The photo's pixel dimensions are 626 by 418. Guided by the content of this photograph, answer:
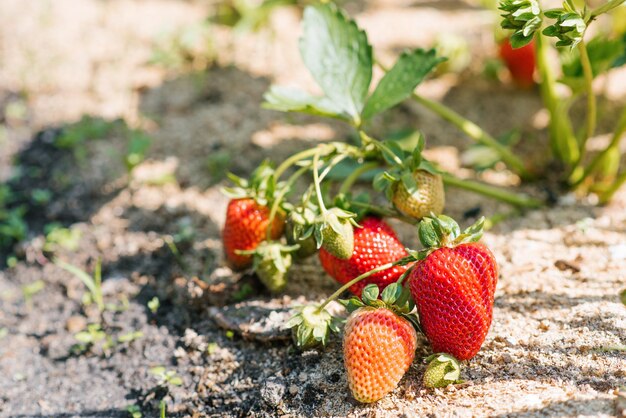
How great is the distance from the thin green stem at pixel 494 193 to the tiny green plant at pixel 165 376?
974mm

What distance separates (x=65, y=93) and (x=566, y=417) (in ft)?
7.74

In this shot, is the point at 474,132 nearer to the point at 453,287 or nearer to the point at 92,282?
the point at 453,287

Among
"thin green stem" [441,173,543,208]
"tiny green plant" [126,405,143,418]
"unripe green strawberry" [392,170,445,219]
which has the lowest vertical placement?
"tiny green plant" [126,405,143,418]

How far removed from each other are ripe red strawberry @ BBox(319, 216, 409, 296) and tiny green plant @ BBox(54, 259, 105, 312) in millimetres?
772

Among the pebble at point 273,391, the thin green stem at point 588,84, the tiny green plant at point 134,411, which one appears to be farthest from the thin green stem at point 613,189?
the tiny green plant at point 134,411

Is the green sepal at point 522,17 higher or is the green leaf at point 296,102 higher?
the green sepal at point 522,17

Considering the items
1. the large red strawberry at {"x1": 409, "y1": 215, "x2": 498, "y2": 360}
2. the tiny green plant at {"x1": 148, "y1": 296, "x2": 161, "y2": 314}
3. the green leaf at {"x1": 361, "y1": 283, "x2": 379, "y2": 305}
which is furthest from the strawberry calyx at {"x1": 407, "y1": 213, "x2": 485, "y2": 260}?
the tiny green plant at {"x1": 148, "y1": 296, "x2": 161, "y2": 314}

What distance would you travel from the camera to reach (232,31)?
316 cm

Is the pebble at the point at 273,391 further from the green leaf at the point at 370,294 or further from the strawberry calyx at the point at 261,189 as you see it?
the strawberry calyx at the point at 261,189

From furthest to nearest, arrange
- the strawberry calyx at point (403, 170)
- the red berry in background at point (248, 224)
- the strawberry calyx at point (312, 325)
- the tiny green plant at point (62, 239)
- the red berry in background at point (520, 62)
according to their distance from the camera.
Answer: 1. the red berry in background at point (520, 62)
2. the tiny green plant at point (62, 239)
3. the red berry in background at point (248, 224)
4. the strawberry calyx at point (403, 170)
5. the strawberry calyx at point (312, 325)

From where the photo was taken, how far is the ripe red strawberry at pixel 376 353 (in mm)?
1548

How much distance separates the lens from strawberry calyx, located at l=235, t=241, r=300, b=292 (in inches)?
A: 72.3

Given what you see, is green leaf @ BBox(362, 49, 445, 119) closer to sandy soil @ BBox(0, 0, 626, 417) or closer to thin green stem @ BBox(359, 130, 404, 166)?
thin green stem @ BBox(359, 130, 404, 166)

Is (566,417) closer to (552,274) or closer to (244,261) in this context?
(552,274)
